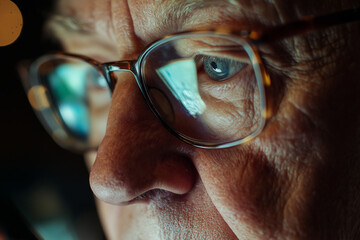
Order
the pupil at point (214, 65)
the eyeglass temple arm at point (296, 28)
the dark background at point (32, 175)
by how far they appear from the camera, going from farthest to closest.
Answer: the dark background at point (32, 175), the pupil at point (214, 65), the eyeglass temple arm at point (296, 28)

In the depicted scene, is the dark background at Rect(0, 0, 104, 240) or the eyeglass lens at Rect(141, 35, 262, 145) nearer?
the eyeglass lens at Rect(141, 35, 262, 145)

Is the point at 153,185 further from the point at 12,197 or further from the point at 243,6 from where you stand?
the point at 12,197

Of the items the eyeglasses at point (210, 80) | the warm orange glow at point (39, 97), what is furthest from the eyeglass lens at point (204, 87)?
the warm orange glow at point (39, 97)

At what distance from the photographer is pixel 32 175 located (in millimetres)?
1615

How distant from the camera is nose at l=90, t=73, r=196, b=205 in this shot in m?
0.74

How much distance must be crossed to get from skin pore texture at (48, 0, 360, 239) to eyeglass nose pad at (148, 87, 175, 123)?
31 mm

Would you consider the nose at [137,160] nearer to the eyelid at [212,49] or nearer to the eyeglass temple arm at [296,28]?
the eyelid at [212,49]

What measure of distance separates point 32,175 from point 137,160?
3.58 feet

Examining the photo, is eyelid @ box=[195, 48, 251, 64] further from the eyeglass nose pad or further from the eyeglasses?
the eyeglass nose pad

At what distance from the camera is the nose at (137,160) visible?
0.74 meters

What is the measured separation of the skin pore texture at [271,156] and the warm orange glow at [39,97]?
66 centimetres

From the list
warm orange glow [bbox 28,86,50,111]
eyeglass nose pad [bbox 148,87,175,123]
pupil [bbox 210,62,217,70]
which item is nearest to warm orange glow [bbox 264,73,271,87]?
pupil [bbox 210,62,217,70]

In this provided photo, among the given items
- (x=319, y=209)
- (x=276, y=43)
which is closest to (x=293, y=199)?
(x=319, y=209)

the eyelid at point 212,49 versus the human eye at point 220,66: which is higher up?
the eyelid at point 212,49
